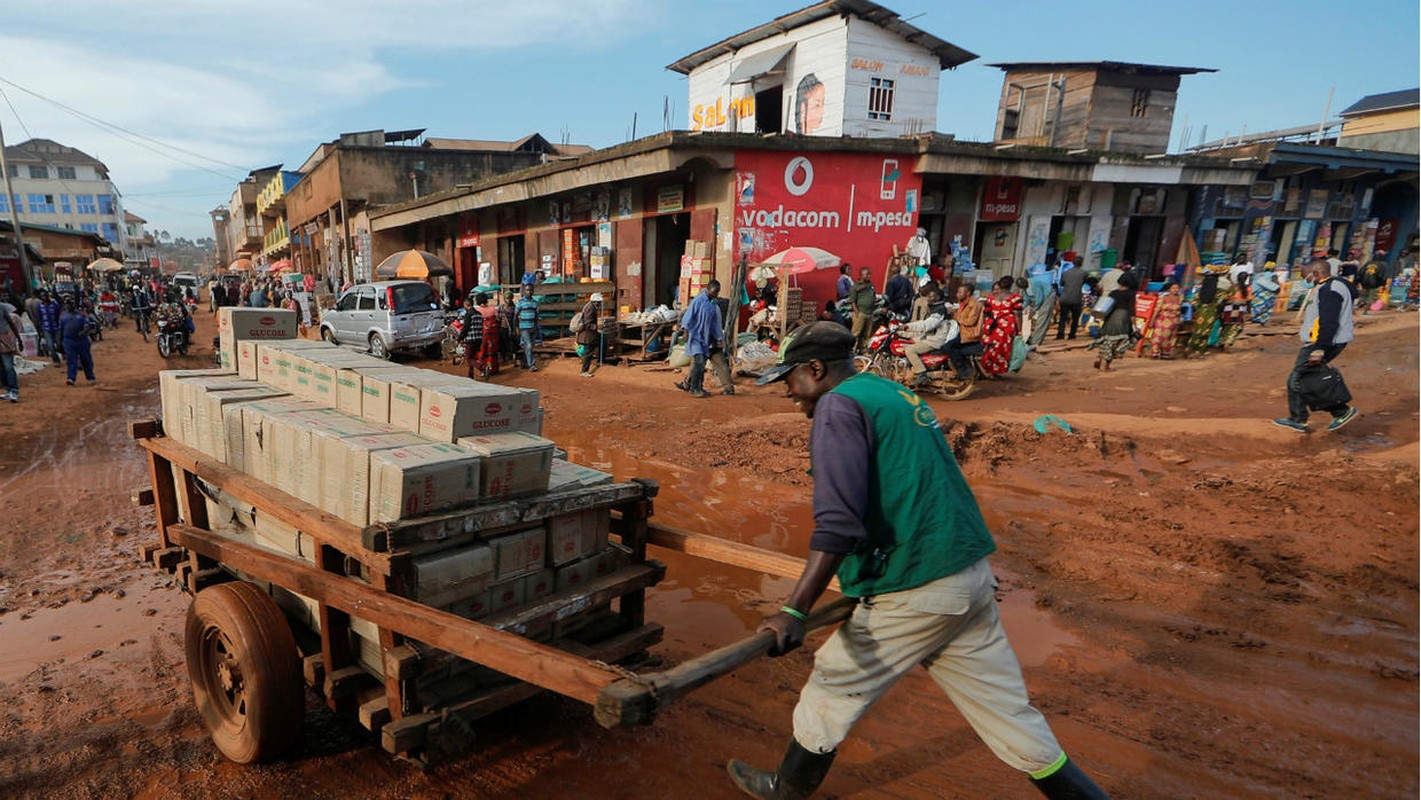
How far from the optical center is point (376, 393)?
3.02m

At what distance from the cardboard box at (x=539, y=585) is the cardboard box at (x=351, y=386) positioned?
1043 mm

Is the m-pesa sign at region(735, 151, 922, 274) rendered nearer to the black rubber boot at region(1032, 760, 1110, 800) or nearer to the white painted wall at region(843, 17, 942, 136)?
the white painted wall at region(843, 17, 942, 136)

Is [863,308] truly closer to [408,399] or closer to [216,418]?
[408,399]

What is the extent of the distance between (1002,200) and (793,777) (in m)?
15.8

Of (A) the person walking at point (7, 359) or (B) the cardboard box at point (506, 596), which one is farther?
(A) the person walking at point (7, 359)

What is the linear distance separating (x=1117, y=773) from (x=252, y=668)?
134 inches

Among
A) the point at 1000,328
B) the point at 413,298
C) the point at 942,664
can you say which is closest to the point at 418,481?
the point at 942,664

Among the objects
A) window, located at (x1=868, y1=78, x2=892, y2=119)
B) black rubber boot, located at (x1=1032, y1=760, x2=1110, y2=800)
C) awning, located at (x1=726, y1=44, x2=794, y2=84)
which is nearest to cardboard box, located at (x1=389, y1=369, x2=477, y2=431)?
black rubber boot, located at (x1=1032, y1=760, x2=1110, y2=800)

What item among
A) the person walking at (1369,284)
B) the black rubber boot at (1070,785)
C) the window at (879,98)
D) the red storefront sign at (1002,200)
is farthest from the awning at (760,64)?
the black rubber boot at (1070,785)

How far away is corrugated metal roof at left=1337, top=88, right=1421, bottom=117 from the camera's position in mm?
28156

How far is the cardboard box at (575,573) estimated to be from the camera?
276 centimetres

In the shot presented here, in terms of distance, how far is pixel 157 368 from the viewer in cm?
1440

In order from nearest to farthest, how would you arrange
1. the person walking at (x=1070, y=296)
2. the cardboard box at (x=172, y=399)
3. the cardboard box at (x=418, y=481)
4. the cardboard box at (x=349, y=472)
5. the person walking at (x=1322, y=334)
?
the cardboard box at (x=418, y=481), the cardboard box at (x=349, y=472), the cardboard box at (x=172, y=399), the person walking at (x=1322, y=334), the person walking at (x=1070, y=296)

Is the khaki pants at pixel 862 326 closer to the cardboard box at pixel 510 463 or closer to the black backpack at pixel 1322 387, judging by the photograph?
the black backpack at pixel 1322 387
